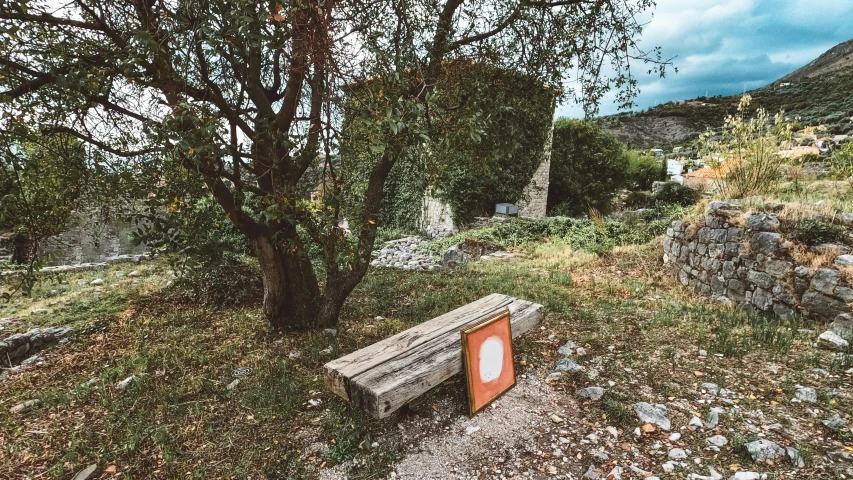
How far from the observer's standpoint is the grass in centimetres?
276

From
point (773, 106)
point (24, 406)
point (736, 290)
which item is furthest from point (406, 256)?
point (773, 106)

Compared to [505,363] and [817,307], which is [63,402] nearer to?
[505,363]

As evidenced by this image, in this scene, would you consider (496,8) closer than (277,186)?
No

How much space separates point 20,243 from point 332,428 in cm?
1469

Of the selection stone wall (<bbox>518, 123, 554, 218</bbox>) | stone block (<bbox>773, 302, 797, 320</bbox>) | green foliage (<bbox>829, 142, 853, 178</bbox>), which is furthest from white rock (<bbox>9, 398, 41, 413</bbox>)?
stone wall (<bbox>518, 123, 554, 218</bbox>)

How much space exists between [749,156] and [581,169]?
441 inches

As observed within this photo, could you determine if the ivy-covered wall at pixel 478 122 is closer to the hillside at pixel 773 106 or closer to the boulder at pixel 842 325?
the boulder at pixel 842 325

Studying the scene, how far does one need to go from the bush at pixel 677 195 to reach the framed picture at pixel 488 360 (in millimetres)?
11987

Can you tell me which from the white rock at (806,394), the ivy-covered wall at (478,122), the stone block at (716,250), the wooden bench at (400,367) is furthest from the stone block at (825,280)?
the wooden bench at (400,367)

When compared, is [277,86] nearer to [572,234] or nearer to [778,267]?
[778,267]

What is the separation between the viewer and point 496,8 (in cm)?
530

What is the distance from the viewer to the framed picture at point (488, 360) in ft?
10.2

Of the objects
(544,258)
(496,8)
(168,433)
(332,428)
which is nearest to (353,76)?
(332,428)

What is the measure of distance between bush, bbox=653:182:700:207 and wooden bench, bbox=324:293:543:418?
1227cm
